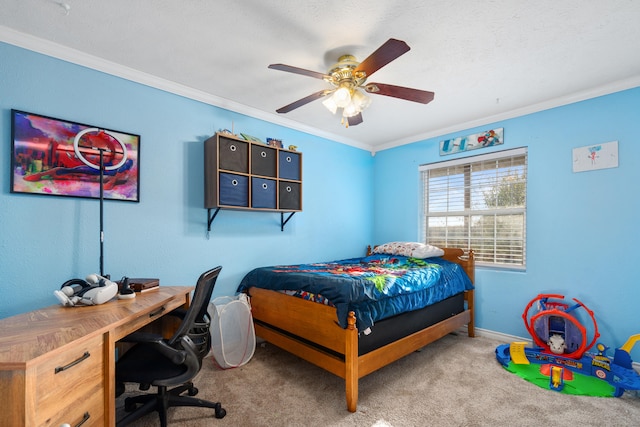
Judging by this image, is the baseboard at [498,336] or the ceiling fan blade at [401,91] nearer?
the ceiling fan blade at [401,91]

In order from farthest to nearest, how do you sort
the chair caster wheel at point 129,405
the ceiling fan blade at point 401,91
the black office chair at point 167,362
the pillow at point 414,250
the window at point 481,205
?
the pillow at point 414,250, the window at point 481,205, the ceiling fan blade at point 401,91, the chair caster wheel at point 129,405, the black office chair at point 167,362

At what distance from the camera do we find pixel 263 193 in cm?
285

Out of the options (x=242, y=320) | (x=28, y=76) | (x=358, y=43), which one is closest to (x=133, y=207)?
(x=28, y=76)

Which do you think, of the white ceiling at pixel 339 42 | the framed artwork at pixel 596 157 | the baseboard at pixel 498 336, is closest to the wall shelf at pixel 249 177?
the white ceiling at pixel 339 42

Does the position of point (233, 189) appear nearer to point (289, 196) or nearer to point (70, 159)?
point (289, 196)

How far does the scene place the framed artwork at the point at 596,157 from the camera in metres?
2.52

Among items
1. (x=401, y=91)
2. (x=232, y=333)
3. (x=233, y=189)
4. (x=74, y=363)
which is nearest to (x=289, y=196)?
(x=233, y=189)

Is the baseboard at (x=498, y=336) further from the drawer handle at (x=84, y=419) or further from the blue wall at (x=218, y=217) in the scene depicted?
the drawer handle at (x=84, y=419)

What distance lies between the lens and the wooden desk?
88 centimetres

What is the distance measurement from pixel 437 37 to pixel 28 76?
2.72m

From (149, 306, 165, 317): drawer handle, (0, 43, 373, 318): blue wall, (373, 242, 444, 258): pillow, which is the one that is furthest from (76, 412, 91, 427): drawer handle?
(373, 242, 444, 258): pillow

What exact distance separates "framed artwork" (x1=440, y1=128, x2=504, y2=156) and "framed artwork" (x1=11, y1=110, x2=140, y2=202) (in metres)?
3.33

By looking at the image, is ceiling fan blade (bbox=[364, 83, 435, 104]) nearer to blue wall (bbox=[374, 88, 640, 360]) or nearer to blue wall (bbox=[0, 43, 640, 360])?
blue wall (bbox=[0, 43, 640, 360])

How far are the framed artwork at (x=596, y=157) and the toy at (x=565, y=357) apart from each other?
3.98ft
